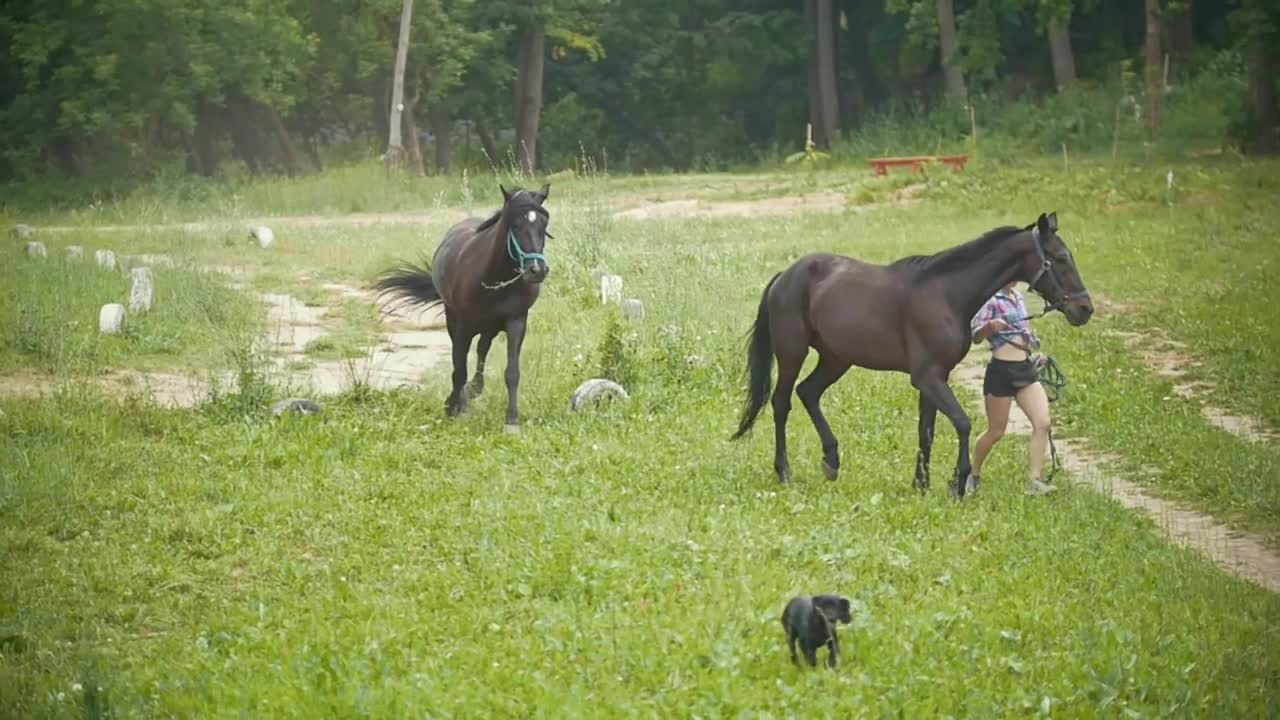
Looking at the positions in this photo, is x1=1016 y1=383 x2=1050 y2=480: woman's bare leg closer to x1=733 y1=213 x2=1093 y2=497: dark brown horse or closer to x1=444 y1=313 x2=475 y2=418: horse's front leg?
x1=733 y1=213 x2=1093 y2=497: dark brown horse

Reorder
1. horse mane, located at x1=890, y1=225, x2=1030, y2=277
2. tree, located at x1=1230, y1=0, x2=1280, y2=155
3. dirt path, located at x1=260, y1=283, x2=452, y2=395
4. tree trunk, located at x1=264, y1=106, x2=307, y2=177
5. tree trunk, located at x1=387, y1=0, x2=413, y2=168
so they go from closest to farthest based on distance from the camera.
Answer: horse mane, located at x1=890, y1=225, x2=1030, y2=277 → dirt path, located at x1=260, y1=283, x2=452, y2=395 → tree, located at x1=1230, y1=0, x2=1280, y2=155 → tree trunk, located at x1=387, y1=0, x2=413, y2=168 → tree trunk, located at x1=264, y1=106, x2=307, y2=177

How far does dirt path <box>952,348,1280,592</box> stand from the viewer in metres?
10.1

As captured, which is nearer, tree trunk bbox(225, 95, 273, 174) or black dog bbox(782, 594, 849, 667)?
black dog bbox(782, 594, 849, 667)

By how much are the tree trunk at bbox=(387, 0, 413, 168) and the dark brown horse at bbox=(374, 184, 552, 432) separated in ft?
90.5

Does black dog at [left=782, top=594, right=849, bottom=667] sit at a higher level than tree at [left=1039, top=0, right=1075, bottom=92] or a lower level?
lower

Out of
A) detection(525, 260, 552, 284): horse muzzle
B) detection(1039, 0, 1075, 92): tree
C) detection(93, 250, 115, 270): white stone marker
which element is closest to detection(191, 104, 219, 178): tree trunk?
detection(1039, 0, 1075, 92): tree

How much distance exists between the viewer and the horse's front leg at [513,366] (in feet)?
44.1

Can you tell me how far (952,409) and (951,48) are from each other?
3445 centimetres

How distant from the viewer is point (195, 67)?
38.8 meters

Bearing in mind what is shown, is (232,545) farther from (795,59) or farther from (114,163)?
(795,59)

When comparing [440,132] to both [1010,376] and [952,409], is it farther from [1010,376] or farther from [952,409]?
[952,409]

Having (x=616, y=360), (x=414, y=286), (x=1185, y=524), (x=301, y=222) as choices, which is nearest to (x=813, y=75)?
(x=301, y=222)

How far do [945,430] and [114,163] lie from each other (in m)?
28.7

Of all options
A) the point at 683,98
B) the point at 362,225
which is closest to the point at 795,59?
the point at 683,98
